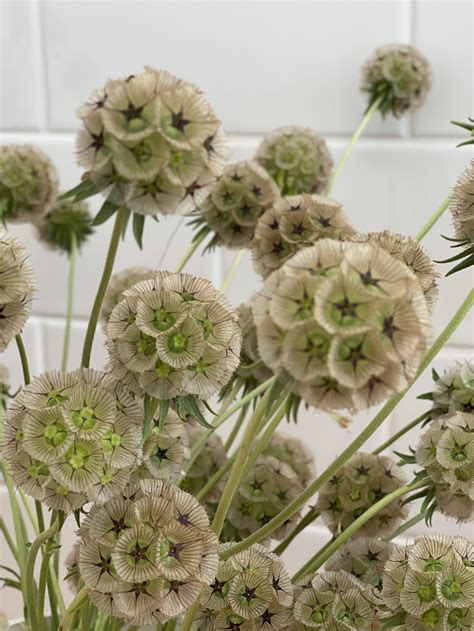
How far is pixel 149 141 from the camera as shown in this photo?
10.7 inches

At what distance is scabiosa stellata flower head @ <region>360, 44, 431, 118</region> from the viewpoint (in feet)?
2.07

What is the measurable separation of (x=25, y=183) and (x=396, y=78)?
0.25 meters

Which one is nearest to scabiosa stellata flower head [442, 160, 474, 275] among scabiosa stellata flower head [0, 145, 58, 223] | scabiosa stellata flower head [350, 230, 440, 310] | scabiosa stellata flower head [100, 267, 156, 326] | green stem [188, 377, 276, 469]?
scabiosa stellata flower head [350, 230, 440, 310]

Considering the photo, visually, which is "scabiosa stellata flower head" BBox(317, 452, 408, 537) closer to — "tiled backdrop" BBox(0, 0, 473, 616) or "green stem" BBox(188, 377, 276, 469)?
"green stem" BBox(188, 377, 276, 469)

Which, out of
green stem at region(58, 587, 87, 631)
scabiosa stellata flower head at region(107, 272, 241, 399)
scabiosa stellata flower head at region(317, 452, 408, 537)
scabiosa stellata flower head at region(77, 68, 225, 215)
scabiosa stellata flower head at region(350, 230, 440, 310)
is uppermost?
scabiosa stellata flower head at region(77, 68, 225, 215)

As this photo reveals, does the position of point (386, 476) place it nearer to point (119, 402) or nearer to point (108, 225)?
point (119, 402)

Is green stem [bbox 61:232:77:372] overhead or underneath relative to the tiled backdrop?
underneath

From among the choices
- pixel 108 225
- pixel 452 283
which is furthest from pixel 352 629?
pixel 108 225

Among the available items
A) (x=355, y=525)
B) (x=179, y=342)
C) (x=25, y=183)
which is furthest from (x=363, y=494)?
(x=25, y=183)

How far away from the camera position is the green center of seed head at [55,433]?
0.30 m

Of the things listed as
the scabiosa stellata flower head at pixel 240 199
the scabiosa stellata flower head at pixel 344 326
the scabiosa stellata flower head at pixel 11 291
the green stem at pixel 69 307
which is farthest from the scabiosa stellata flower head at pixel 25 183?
the scabiosa stellata flower head at pixel 344 326

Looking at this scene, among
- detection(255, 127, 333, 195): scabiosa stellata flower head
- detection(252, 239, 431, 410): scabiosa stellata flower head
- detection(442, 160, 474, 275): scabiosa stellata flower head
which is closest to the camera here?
detection(252, 239, 431, 410): scabiosa stellata flower head

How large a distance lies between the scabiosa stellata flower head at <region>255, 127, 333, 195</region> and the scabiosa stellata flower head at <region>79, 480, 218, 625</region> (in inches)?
11.5

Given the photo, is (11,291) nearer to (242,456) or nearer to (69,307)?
(242,456)
